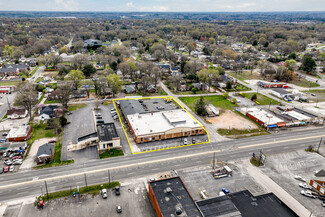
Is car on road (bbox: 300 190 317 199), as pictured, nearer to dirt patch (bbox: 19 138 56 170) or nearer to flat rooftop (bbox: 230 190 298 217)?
flat rooftop (bbox: 230 190 298 217)

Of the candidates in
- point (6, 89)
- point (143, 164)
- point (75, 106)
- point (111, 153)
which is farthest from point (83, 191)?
point (6, 89)

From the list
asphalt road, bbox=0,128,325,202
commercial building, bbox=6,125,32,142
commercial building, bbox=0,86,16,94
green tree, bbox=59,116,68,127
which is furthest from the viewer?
commercial building, bbox=0,86,16,94

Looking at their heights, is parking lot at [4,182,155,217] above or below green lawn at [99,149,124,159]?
below

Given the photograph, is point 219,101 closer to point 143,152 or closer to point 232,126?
point 232,126

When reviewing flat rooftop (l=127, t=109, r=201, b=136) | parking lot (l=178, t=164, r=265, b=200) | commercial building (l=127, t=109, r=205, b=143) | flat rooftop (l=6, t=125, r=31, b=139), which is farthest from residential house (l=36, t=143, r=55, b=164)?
parking lot (l=178, t=164, r=265, b=200)

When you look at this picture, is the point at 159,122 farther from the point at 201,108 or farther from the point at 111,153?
the point at 111,153

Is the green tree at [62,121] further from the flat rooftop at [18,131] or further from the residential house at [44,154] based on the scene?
the residential house at [44,154]

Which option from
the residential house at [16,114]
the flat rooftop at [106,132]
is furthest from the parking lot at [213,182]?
the residential house at [16,114]
